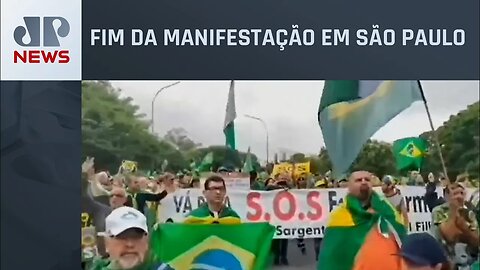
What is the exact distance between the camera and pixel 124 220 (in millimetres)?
2812

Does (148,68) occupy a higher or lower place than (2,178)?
higher

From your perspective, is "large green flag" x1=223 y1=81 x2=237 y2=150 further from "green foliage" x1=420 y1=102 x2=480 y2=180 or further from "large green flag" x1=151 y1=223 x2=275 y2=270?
"green foliage" x1=420 y1=102 x2=480 y2=180

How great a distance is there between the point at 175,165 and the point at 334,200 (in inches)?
24.5

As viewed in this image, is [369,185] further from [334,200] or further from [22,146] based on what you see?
[22,146]

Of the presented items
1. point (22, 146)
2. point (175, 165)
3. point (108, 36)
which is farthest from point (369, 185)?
point (22, 146)

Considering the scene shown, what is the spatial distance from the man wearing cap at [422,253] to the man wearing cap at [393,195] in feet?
0.30

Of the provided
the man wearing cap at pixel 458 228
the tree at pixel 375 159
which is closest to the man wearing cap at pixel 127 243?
the tree at pixel 375 159

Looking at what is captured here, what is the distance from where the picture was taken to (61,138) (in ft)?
9.18

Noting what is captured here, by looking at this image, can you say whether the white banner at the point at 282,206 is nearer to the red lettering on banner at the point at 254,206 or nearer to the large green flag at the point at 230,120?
the red lettering on banner at the point at 254,206

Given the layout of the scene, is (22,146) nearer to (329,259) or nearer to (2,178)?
(2,178)

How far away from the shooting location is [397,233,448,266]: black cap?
112 inches

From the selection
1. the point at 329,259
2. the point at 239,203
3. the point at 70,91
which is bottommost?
the point at 329,259

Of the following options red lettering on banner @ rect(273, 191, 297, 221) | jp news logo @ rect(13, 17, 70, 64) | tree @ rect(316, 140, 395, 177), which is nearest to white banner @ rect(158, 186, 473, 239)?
red lettering on banner @ rect(273, 191, 297, 221)

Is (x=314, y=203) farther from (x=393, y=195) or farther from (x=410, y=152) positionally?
(x=410, y=152)
